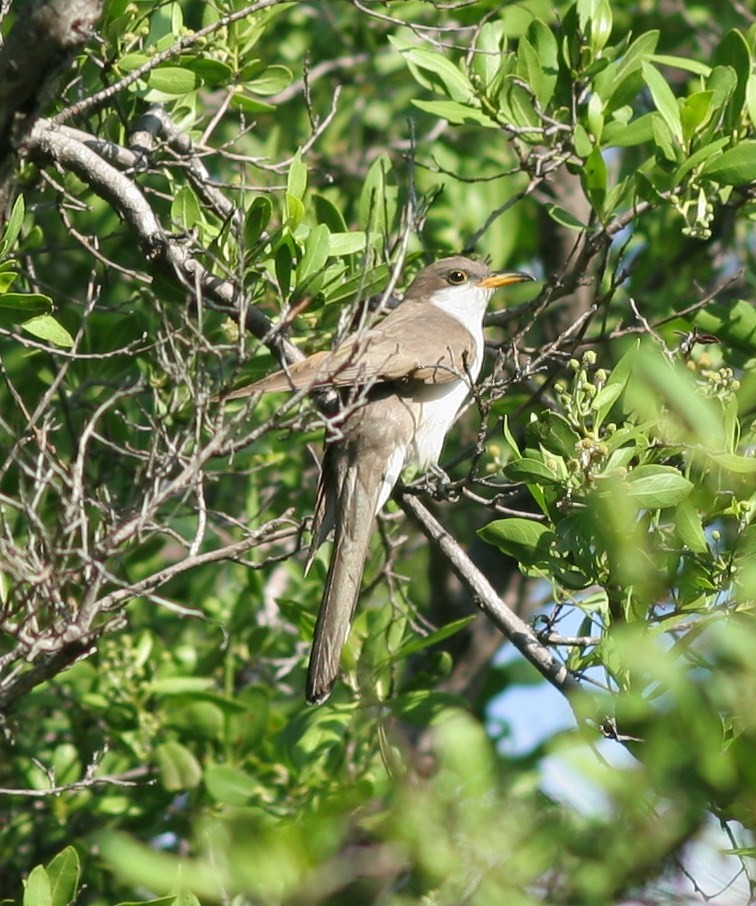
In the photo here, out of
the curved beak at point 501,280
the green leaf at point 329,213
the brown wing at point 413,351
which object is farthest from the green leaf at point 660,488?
the curved beak at point 501,280

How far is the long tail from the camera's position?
165 inches

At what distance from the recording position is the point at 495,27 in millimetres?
4730

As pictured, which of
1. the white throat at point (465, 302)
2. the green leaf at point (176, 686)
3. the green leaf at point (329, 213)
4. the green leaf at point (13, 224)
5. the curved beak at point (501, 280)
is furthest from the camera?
the curved beak at point (501, 280)

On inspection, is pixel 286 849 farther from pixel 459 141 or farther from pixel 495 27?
pixel 459 141

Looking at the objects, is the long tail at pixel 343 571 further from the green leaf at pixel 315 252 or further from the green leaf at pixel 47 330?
the green leaf at pixel 47 330

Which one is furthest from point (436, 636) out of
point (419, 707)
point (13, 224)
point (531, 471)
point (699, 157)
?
point (13, 224)

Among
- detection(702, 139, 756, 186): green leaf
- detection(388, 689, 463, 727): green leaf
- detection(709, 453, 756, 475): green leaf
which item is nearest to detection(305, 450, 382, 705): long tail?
detection(388, 689, 463, 727): green leaf

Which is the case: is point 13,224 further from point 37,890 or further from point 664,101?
point 664,101

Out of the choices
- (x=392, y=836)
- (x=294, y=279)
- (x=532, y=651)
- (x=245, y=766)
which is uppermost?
(x=392, y=836)

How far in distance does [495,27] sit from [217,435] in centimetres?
237

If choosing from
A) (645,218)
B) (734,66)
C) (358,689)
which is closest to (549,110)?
(734,66)

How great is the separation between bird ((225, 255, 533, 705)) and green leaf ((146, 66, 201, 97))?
917 mm

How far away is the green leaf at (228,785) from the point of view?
4816 millimetres

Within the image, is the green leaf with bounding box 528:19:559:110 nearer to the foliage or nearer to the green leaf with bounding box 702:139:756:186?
the foliage
